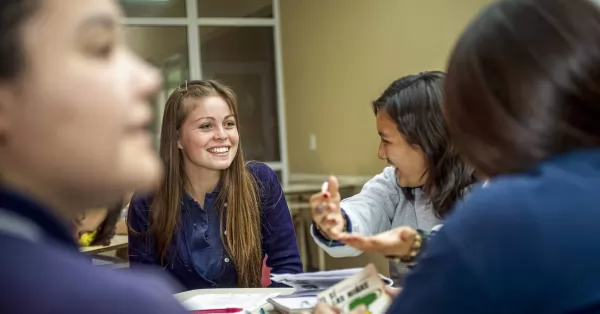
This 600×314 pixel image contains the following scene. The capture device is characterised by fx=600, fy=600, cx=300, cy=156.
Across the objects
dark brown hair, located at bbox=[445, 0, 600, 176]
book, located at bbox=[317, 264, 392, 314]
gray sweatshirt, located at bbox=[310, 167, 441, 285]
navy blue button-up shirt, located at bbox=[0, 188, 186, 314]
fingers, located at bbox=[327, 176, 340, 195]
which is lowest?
book, located at bbox=[317, 264, 392, 314]

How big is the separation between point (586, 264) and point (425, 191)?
1056mm

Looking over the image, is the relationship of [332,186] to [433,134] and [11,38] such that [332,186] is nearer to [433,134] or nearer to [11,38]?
[433,134]

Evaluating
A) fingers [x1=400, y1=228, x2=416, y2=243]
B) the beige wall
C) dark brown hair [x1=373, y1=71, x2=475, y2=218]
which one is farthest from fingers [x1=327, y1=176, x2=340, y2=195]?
the beige wall

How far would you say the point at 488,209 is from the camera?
0.62 metres

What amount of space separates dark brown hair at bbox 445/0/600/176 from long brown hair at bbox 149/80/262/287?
43.8 inches

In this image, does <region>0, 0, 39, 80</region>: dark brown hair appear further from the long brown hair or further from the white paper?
the long brown hair

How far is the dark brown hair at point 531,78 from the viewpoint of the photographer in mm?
688

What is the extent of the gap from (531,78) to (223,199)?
1242mm

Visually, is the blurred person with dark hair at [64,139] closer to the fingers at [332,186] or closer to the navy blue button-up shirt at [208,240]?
the fingers at [332,186]

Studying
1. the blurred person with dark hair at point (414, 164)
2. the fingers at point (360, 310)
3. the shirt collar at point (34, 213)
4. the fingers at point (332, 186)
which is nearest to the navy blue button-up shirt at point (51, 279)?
the shirt collar at point (34, 213)

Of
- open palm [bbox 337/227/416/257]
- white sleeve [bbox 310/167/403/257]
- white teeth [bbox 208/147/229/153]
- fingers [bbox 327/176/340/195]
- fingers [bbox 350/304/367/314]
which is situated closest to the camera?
fingers [bbox 350/304/367/314]

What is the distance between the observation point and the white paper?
1.36 metres

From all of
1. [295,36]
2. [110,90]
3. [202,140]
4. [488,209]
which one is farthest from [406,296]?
[295,36]

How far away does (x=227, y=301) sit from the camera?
4.63 feet
